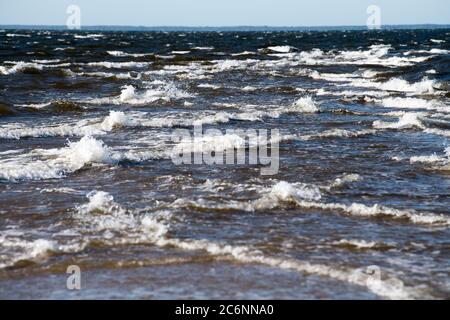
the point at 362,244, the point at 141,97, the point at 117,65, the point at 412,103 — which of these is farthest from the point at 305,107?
the point at 117,65

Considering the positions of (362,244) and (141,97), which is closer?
(362,244)

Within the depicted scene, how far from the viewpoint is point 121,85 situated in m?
31.0

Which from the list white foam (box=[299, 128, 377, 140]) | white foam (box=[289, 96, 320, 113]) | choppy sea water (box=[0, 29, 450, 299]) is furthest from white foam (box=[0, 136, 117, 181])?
white foam (box=[289, 96, 320, 113])

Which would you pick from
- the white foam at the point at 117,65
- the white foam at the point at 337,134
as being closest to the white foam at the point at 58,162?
Result: the white foam at the point at 337,134

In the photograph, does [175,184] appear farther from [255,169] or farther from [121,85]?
[121,85]

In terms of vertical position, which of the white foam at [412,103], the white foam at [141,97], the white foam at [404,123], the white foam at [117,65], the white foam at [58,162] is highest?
the white foam at [117,65]

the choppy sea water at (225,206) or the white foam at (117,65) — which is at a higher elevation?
the white foam at (117,65)

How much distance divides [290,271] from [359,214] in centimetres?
255

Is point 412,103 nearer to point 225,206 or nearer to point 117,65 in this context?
point 225,206

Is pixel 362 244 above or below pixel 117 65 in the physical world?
below

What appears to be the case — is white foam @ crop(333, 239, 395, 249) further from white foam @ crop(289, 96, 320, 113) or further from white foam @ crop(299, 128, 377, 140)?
white foam @ crop(289, 96, 320, 113)

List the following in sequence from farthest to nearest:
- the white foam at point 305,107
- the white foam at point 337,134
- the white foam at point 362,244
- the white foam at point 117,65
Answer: the white foam at point 117,65
the white foam at point 305,107
the white foam at point 337,134
the white foam at point 362,244

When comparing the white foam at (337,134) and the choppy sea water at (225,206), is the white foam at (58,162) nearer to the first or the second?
the choppy sea water at (225,206)

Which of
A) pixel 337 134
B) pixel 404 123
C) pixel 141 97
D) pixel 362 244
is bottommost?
pixel 362 244
